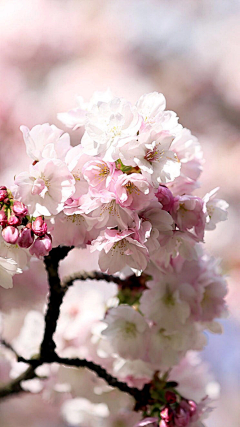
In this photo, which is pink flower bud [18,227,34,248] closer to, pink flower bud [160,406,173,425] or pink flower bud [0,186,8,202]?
pink flower bud [0,186,8,202]

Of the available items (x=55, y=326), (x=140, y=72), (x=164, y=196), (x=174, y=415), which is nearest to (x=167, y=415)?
(x=174, y=415)

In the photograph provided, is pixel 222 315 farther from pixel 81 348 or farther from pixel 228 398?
pixel 228 398

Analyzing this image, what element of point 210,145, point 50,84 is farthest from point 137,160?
point 210,145

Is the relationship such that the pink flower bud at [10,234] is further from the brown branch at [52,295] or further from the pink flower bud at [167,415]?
the pink flower bud at [167,415]

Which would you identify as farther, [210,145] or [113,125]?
[210,145]

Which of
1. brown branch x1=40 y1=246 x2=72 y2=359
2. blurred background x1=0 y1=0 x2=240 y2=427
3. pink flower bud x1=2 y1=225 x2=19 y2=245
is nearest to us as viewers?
pink flower bud x1=2 y1=225 x2=19 y2=245

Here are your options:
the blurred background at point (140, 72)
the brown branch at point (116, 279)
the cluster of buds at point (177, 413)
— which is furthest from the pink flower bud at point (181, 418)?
the blurred background at point (140, 72)

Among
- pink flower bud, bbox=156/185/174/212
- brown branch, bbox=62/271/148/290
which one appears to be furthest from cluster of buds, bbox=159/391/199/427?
pink flower bud, bbox=156/185/174/212
